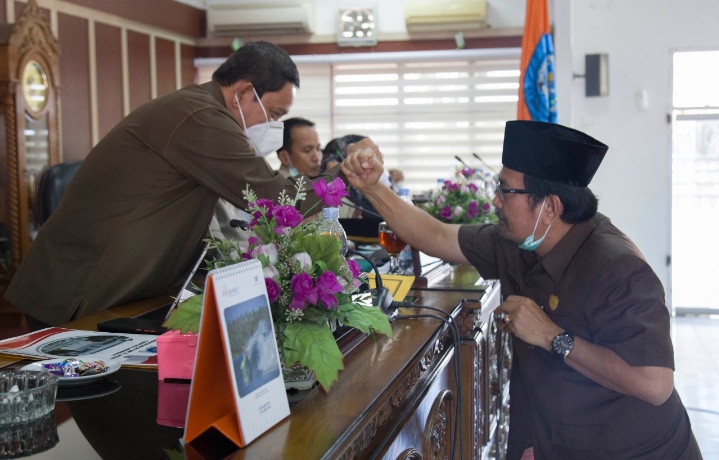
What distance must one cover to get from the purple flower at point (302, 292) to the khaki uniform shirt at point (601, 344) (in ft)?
2.87

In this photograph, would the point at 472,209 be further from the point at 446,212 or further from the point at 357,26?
the point at 357,26

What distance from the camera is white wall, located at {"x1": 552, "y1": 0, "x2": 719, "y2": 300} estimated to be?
6.92 metres

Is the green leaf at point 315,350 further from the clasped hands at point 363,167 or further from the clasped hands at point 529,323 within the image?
the clasped hands at point 363,167

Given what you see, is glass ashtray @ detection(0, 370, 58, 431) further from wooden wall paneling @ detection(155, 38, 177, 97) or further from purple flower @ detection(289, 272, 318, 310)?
wooden wall paneling @ detection(155, 38, 177, 97)

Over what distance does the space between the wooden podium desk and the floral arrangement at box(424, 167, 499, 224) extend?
87 cm

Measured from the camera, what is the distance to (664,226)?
23.4 ft

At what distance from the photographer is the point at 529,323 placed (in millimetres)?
1865

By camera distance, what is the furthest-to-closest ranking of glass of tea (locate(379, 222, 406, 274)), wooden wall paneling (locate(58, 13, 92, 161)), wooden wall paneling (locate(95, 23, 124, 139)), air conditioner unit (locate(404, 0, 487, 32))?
air conditioner unit (locate(404, 0, 487, 32)) < wooden wall paneling (locate(95, 23, 124, 139)) < wooden wall paneling (locate(58, 13, 92, 161)) < glass of tea (locate(379, 222, 406, 274))

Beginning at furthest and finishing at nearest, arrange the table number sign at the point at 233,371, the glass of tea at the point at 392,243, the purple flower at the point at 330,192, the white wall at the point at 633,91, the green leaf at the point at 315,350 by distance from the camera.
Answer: the white wall at the point at 633,91 < the glass of tea at the point at 392,243 < the purple flower at the point at 330,192 < the green leaf at the point at 315,350 < the table number sign at the point at 233,371

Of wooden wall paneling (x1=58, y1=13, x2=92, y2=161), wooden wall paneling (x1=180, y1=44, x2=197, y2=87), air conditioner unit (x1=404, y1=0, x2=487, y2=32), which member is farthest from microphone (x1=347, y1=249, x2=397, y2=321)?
wooden wall paneling (x1=180, y1=44, x2=197, y2=87)

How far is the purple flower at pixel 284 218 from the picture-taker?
50.3 inches

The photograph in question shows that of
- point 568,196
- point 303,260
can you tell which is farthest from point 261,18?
point 303,260

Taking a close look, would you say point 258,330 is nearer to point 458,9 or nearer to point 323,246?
point 323,246

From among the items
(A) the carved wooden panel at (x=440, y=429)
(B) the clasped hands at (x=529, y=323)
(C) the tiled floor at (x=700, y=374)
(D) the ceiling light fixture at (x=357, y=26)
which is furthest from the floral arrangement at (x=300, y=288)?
(D) the ceiling light fixture at (x=357, y=26)
